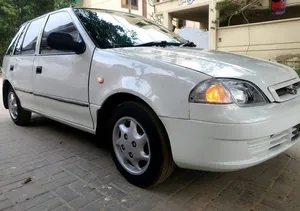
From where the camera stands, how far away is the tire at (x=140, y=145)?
6.95 ft

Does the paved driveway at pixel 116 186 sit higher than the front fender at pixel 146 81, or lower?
lower

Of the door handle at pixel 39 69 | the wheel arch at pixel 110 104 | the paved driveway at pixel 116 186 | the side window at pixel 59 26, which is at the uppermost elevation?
the side window at pixel 59 26

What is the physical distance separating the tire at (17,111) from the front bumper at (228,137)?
3194 millimetres

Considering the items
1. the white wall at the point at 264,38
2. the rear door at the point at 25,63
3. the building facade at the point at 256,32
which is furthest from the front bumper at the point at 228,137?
the white wall at the point at 264,38

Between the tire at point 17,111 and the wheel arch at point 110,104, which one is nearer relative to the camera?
the wheel arch at point 110,104

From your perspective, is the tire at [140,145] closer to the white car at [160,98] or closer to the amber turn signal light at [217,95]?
the white car at [160,98]

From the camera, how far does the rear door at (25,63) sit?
3.75 metres

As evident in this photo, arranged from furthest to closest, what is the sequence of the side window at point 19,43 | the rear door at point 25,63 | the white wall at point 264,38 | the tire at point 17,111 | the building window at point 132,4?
the building window at point 132,4 < the white wall at point 264,38 < the tire at point 17,111 < the side window at point 19,43 < the rear door at point 25,63

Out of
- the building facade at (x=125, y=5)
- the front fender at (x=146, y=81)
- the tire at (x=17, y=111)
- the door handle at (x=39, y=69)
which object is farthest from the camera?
the building facade at (x=125, y=5)

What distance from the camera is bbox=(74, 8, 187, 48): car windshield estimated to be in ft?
9.06

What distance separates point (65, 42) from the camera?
8.62 ft

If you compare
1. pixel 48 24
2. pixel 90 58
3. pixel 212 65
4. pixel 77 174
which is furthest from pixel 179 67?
pixel 48 24

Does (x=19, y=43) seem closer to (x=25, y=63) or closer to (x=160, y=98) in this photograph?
(x=25, y=63)

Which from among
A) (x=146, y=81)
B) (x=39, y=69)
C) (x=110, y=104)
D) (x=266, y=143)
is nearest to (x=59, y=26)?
(x=39, y=69)
